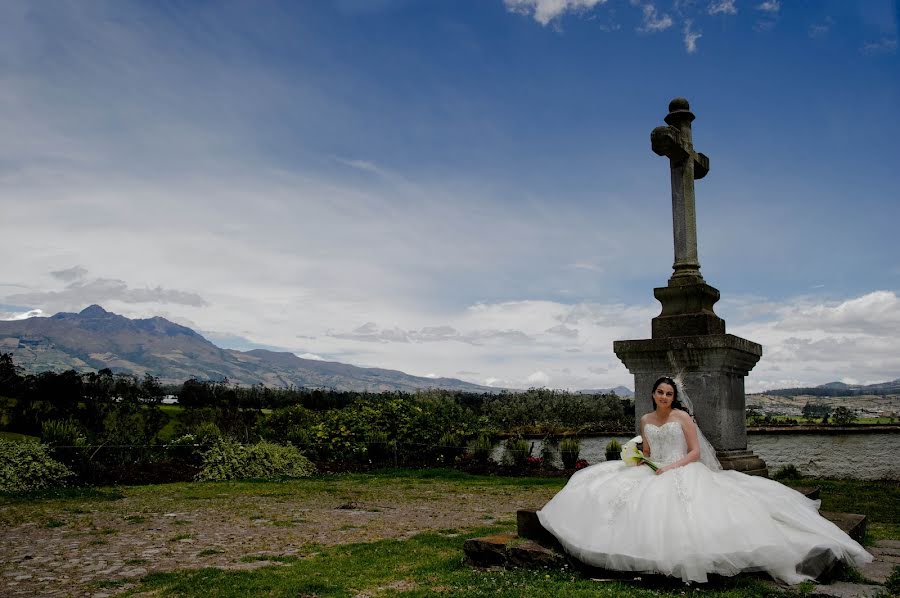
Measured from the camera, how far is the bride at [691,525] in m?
5.05

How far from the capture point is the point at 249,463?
52.9 feet

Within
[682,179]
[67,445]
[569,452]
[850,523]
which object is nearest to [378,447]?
[569,452]

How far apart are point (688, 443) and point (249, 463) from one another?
12.3 m

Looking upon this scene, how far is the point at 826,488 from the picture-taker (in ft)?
41.0

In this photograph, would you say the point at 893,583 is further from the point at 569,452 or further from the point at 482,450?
the point at 482,450

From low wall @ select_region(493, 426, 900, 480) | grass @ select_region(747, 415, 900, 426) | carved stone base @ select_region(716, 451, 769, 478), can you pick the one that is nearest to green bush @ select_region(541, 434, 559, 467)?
low wall @ select_region(493, 426, 900, 480)

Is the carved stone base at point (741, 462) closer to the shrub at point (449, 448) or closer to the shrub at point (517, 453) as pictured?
the shrub at point (517, 453)

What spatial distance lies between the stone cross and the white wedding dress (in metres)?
2.64

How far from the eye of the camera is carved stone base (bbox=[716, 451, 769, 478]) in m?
7.05

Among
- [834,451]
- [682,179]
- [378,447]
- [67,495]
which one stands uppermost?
[682,179]

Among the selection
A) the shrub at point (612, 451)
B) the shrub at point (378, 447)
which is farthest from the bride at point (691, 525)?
the shrub at point (378, 447)

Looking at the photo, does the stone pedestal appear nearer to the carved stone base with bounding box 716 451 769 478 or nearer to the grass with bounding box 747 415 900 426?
the carved stone base with bounding box 716 451 769 478

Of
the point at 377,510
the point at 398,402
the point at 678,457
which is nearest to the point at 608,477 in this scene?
the point at 678,457

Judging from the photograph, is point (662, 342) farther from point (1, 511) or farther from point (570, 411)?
point (570, 411)
